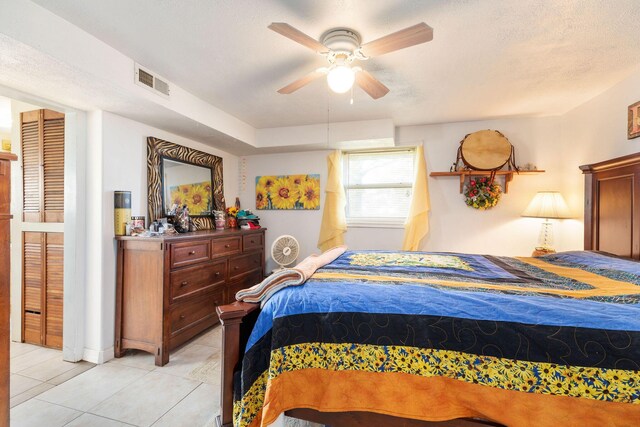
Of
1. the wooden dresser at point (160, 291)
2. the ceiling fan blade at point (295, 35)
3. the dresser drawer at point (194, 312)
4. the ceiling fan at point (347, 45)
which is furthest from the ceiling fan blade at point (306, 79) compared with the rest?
A: the dresser drawer at point (194, 312)

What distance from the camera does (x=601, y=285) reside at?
4.31 feet

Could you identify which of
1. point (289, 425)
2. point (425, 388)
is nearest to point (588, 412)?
point (425, 388)

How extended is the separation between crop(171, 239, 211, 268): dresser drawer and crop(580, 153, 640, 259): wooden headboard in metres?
3.36

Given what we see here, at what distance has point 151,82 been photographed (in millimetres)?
2031

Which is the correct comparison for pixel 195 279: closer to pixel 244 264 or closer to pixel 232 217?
pixel 244 264

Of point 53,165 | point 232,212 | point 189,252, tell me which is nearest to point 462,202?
point 232,212

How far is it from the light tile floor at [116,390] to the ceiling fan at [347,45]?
214 centimetres

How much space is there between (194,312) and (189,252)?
1.84 feet

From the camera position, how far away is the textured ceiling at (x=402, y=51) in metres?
1.42

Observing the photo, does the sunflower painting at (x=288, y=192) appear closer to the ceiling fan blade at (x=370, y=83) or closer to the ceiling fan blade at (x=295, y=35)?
the ceiling fan blade at (x=370, y=83)

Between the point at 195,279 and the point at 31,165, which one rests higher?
the point at 31,165

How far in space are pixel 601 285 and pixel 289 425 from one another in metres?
1.77

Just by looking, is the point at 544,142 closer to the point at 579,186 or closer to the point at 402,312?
the point at 579,186

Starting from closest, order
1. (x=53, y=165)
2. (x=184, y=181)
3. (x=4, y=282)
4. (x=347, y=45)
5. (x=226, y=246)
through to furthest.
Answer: (x=4, y=282) < (x=347, y=45) < (x=53, y=165) < (x=226, y=246) < (x=184, y=181)
